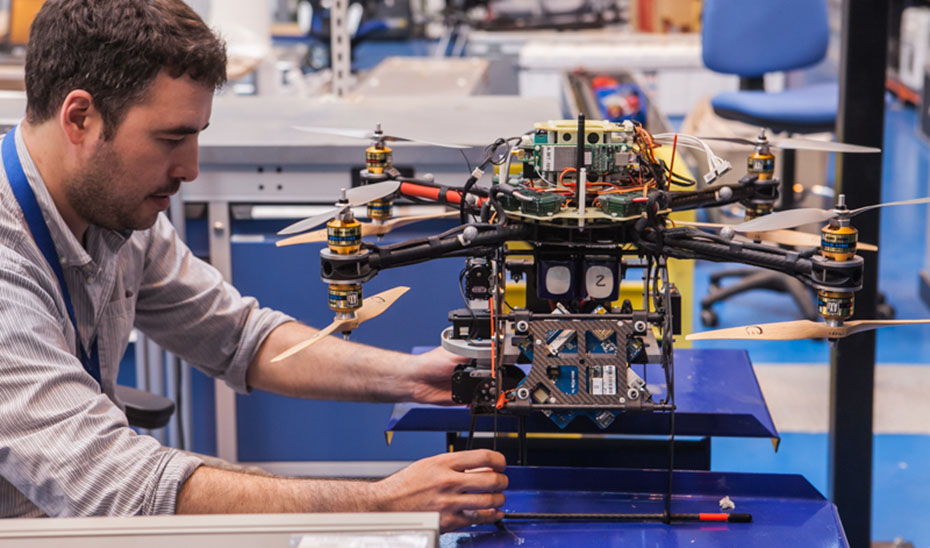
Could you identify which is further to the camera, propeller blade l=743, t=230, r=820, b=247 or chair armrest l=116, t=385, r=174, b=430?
chair armrest l=116, t=385, r=174, b=430

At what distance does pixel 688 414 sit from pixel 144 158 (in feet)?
3.01

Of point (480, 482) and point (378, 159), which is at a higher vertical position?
point (378, 159)

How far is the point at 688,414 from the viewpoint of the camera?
1.65 meters

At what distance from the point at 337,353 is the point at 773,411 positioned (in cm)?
195

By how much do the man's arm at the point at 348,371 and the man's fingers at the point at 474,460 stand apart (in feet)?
1.27

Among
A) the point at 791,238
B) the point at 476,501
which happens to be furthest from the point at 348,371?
the point at 791,238

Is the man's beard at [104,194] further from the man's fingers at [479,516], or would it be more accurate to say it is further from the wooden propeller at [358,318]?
the man's fingers at [479,516]

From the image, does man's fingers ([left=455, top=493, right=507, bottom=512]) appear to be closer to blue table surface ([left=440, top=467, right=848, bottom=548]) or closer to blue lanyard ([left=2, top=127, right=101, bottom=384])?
blue table surface ([left=440, top=467, right=848, bottom=548])

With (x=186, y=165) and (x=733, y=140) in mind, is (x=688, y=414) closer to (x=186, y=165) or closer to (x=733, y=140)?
(x=733, y=140)

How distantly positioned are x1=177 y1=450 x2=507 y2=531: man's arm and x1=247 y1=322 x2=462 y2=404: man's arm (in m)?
0.36

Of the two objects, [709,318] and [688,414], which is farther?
[709,318]

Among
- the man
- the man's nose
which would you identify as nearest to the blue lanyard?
the man

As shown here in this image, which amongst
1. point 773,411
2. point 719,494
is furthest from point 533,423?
point 773,411

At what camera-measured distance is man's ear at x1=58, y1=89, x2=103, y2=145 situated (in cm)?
149
